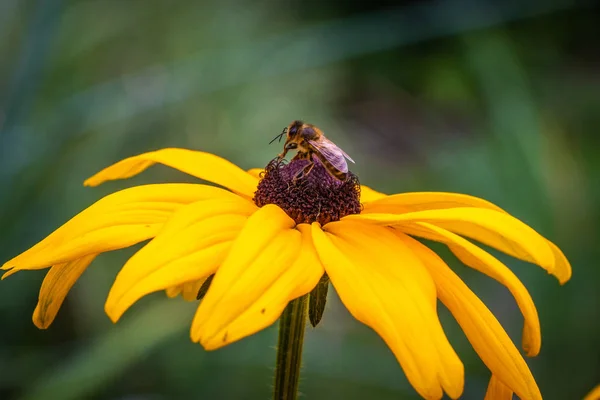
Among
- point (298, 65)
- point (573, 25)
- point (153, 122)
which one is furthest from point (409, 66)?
point (153, 122)

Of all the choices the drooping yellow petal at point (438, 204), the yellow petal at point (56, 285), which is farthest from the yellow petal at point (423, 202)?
the yellow petal at point (56, 285)

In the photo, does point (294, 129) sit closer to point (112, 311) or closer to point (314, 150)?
point (314, 150)

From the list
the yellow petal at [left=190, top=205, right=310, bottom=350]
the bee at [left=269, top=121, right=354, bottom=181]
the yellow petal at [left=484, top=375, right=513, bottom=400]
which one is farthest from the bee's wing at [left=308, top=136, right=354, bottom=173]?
the yellow petal at [left=484, top=375, right=513, bottom=400]

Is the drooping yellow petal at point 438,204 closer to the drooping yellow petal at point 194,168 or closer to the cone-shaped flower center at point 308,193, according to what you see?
the cone-shaped flower center at point 308,193

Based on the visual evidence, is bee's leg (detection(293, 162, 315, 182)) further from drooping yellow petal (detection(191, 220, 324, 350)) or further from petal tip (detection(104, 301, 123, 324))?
petal tip (detection(104, 301, 123, 324))

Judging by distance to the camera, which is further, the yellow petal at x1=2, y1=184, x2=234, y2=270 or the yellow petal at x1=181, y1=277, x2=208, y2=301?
the yellow petal at x1=181, y1=277, x2=208, y2=301

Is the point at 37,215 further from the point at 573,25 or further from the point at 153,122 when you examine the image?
the point at 573,25
